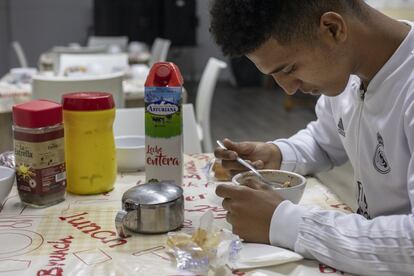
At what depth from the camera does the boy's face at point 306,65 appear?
880mm

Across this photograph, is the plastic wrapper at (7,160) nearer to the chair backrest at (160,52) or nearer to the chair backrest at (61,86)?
the chair backrest at (61,86)

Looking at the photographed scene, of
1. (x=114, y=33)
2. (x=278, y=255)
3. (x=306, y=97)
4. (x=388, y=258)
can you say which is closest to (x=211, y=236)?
(x=278, y=255)

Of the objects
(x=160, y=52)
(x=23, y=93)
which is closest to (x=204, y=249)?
(x=23, y=93)

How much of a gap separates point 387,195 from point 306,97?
519cm

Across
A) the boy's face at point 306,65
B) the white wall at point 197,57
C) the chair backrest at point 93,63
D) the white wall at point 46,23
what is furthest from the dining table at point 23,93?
the white wall at point 197,57

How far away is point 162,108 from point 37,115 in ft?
0.79

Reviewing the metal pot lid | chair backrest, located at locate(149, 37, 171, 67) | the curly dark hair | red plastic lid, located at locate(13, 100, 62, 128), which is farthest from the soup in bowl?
chair backrest, located at locate(149, 37, 171, 67)

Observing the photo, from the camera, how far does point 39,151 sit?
3.23ft

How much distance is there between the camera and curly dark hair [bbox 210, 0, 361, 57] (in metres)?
0.84

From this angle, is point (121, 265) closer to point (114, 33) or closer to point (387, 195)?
point (387, 195)

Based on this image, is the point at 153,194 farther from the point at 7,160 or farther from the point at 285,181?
the point at 7,160

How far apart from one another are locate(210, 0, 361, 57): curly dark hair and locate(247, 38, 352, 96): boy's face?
0.02 meters

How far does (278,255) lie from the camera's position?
79cm

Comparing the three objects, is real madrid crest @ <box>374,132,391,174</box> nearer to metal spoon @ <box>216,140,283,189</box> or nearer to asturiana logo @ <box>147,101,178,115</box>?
metal spoon @ <box>216,140,283,189</box>
